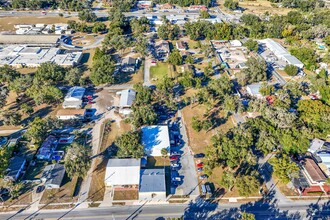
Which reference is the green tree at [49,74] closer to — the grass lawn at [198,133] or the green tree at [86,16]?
the grass lawn at [198,133]

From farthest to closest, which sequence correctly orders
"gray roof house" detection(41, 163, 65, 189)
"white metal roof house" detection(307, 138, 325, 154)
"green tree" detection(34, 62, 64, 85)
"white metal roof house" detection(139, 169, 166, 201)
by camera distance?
"green tree" detection(34, 62, 64, 85) → "white metal roof house" detection(307, 138, 325, 154) → "gray roof house" detection(41, 163, 65, 189) → "white metal roof house" detection(139, 169, 166, 201)

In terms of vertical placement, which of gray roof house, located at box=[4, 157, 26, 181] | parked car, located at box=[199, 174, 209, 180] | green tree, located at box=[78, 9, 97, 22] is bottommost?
parked car, located at box=[199, 174, 209, 180]

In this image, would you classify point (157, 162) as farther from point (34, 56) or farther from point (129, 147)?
point (34, 56)

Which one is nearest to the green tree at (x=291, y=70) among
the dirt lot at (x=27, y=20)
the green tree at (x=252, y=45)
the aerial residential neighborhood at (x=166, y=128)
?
the aerial residential neighborhood at (x=166, y=128)

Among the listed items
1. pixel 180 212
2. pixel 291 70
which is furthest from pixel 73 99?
pixel 291 70

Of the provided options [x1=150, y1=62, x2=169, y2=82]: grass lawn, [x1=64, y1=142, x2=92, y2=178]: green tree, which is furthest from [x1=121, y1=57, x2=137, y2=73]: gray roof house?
[x1=64, y1=142, x2=92, y2=178]: green tree

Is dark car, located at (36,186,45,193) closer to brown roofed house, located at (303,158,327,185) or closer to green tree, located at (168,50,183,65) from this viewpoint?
brown roofed house, located at (303,158,327,185)
